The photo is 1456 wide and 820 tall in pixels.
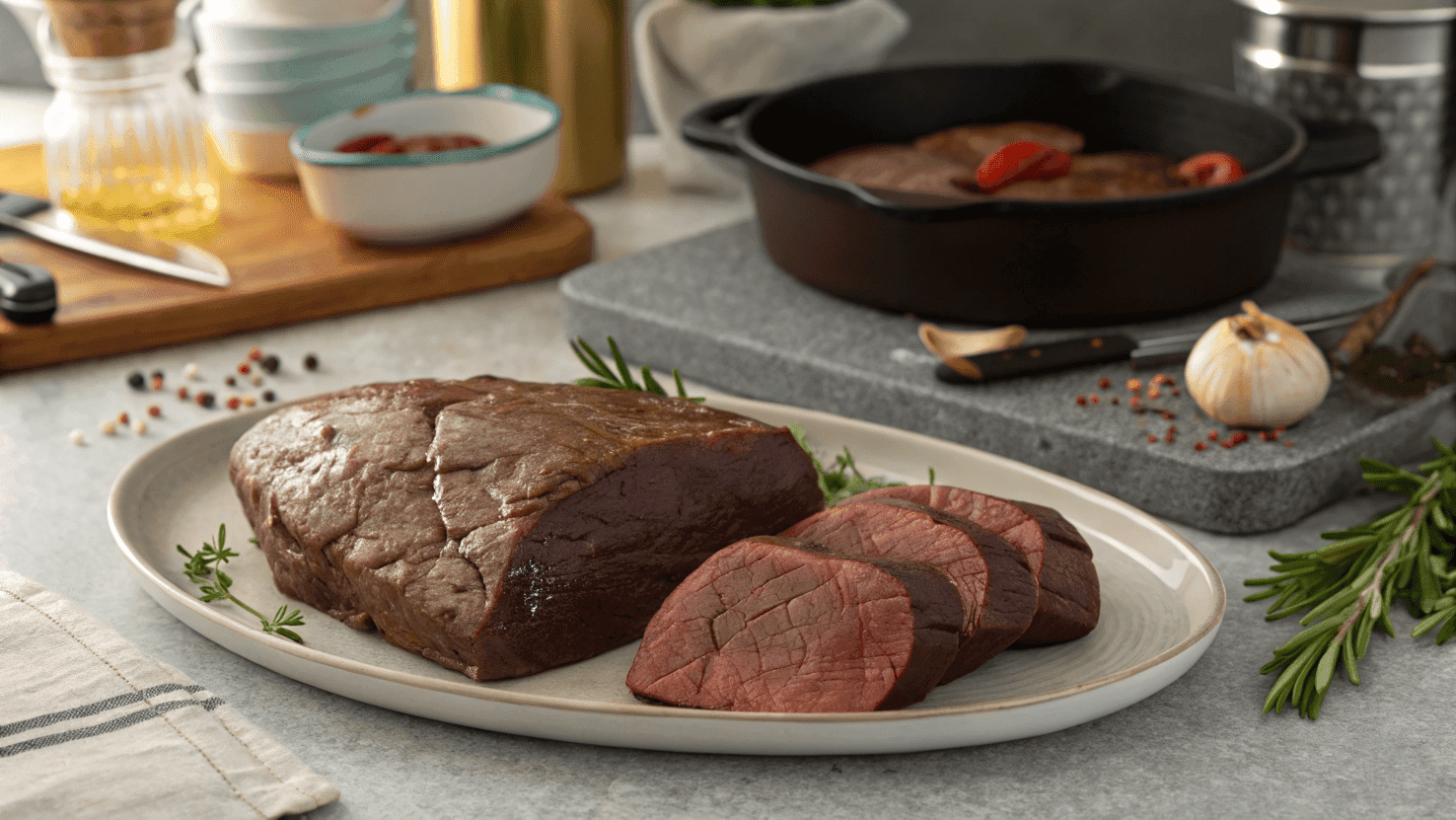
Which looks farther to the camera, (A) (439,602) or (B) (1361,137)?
(B) (1361,137)

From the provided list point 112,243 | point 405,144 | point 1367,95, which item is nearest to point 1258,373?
point 1367,95

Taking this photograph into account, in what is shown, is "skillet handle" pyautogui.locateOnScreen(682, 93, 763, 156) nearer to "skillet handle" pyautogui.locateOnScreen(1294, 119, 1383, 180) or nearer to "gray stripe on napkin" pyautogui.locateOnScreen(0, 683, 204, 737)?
"skillet handle" pyautogui.locateOnScreen(1294, 119, 1383, 180)

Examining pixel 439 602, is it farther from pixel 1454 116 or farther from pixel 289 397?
pixel 1454 116

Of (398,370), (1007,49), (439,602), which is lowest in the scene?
(398,370)

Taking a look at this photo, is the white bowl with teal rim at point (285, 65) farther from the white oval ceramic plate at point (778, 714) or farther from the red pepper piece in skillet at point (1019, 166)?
the red pepper piece in skillet at point (1019, 166)

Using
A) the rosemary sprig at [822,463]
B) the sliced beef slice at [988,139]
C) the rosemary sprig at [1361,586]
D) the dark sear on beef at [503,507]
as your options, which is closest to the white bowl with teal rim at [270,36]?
the sliced beef slice at [988,139]

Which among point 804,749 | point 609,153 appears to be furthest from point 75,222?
point 804,749

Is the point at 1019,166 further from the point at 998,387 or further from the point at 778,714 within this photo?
the point at 778,714

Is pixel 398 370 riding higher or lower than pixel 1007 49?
lower
